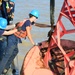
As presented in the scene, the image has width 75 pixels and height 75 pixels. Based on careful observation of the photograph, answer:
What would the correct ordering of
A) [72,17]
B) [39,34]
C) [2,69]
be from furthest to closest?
[39,34] < [2,69] < [72,17]

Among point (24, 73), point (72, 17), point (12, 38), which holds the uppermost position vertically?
point (72, 17)

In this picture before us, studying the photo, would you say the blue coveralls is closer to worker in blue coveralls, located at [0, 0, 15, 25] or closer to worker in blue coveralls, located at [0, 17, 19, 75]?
worker in blue coveralls, located at [0, 17, 19, 75]

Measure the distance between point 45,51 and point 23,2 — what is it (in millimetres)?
6165

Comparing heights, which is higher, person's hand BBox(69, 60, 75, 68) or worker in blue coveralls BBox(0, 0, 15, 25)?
A: worker in blue coveralls BBox(0, 0, 15, 25)

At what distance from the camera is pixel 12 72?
21.7 feet

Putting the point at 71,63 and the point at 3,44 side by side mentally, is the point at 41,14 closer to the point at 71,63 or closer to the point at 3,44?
the point at 3,44

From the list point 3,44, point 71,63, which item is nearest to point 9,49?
point 3,44

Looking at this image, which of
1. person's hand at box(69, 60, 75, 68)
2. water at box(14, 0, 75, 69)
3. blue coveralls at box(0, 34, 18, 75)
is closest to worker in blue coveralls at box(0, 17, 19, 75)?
blue coveralls at box(0, 34, 18, 75)

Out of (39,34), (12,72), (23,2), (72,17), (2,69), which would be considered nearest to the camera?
(72,17)

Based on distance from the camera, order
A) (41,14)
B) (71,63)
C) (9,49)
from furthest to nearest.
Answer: (41,14) < (9,49) < (71,63)

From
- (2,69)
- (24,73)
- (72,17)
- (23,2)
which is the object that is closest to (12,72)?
(2,69)

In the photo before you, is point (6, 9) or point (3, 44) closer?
point (3, 44)

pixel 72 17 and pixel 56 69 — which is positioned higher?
pixel 72 17

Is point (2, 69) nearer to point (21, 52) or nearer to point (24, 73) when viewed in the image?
point (24, 73)
